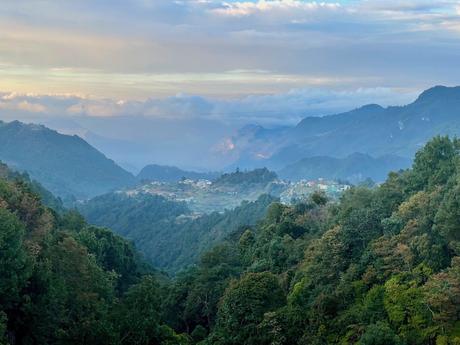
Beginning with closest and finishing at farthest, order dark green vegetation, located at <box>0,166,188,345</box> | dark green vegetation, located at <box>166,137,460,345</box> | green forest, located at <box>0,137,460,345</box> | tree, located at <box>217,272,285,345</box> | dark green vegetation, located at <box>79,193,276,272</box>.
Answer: dark green vegetation, located at <box>166,137,460,345</box>, green forest, located at <box>0,137,460,345</box>, dark green vegetation, located at <box>0,166,188,345</box>, tree, located at <box>217,272,285,345</box>, dark green vegetation, located at <box>79,193,276,272</box>

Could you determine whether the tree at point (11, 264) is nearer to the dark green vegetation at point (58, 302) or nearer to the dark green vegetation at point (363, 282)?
the dark green vegetation at point (58, 302)

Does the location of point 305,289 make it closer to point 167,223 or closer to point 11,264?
point 11,264

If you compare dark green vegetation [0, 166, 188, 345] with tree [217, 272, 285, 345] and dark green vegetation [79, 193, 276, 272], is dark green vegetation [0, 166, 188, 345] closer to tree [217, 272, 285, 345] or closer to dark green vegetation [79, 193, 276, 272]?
tree [217, 272, 285, 345]

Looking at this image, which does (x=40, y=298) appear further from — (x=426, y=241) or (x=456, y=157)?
(x=456, y=157)

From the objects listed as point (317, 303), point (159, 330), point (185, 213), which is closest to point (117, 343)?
point (159, 330)

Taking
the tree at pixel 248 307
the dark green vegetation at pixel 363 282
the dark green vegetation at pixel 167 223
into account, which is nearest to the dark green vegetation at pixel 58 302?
the tree at pixel 248 307

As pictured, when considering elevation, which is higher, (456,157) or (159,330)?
(456,157)

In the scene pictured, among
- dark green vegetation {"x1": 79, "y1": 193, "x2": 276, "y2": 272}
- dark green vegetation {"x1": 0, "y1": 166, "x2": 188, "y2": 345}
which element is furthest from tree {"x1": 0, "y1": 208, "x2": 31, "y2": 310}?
dark green vegetation {"x1": 79, "y1": 193, "x2": 276, "y2": 272}
